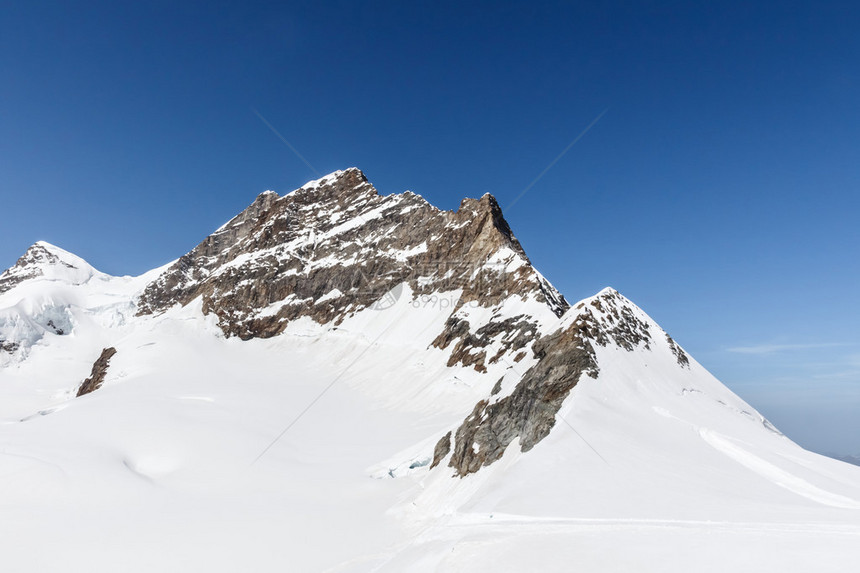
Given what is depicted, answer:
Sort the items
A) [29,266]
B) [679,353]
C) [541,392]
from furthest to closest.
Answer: [29,266] < [679,353] < [541,392]

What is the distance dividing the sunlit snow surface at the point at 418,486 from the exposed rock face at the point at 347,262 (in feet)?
54.2

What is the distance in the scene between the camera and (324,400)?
56.5 metres

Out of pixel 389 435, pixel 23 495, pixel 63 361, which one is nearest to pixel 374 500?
pixel 389 435

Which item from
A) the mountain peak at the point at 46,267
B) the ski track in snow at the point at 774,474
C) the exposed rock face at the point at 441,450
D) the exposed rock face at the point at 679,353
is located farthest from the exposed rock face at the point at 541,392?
the mountain peak at the point at 46,267

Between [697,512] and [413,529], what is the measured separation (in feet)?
36.3

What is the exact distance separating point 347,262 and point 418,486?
75.3 metres

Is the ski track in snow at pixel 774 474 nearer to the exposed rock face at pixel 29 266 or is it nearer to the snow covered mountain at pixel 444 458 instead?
the snow covered mountain at pixel 444 458

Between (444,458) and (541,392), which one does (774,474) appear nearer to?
(541,392)

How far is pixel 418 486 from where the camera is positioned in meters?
25.4

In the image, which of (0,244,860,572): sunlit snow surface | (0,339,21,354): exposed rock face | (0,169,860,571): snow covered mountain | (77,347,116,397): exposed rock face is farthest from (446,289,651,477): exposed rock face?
(0,339,21,354): exposed rock face

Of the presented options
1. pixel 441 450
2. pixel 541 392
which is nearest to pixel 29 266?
pixel 441 450

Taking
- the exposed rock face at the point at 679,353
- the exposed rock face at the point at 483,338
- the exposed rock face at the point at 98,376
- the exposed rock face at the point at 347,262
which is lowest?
the exposed rock face at the point at 98,376

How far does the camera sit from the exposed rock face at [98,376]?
73.1 m

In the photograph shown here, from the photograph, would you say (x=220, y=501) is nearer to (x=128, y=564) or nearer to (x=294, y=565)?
(x=128, y=564)
